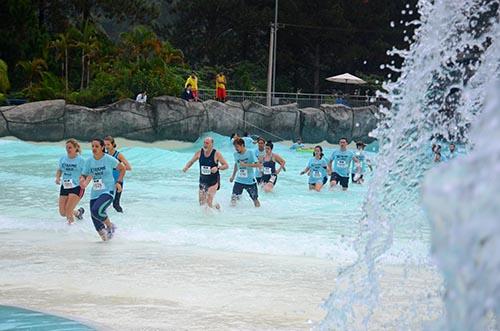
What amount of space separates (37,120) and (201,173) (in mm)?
18846

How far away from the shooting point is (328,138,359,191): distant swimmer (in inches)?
788

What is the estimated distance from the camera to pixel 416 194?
1109 centimetres

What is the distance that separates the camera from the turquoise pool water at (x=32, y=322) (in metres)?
7.31

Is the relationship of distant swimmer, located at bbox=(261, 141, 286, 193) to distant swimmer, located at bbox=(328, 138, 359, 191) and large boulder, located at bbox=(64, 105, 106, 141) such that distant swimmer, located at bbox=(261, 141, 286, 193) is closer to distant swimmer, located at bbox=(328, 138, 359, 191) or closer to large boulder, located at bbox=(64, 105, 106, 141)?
distant swimmer, located at bbox=(328, 138, 359, 191)

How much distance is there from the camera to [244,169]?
54.3 feet

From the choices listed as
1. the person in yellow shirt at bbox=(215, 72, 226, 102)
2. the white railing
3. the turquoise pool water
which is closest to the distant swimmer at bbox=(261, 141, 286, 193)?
the turquoise pool water

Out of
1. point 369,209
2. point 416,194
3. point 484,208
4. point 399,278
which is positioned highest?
point 484,208

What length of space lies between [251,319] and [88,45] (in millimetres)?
32013

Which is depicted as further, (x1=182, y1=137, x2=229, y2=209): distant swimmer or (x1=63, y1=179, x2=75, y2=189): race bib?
(x1=182, y1=137, x2=229, y2=209): distant swimmer

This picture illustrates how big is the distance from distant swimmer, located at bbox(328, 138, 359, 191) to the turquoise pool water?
504 inches

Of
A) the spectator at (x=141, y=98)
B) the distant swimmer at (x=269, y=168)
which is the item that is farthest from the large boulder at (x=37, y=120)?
the distant swimmer at (x=269, y=168)

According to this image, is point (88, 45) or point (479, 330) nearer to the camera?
point (479, 330)

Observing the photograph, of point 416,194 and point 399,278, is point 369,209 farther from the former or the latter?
point 416,194


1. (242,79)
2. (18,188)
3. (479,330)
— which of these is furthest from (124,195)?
(242,79)
